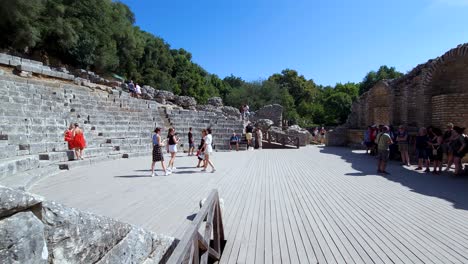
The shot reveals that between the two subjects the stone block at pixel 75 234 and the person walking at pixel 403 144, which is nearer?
the stone block at pixel 75 234

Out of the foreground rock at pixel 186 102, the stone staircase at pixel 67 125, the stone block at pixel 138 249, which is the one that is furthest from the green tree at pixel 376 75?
the stone block at pixel 138 249

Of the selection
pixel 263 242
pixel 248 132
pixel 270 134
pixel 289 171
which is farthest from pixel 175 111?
pixel 263 242

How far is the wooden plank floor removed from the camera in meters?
4.07

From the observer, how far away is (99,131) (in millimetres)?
15422

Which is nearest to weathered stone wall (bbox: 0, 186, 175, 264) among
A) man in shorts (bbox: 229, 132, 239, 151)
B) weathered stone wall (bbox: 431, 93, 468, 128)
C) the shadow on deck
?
the shadow on deck

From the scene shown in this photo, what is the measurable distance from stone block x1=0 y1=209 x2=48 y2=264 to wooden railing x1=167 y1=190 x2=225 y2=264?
0.70 meters

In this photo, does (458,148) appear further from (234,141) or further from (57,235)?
(234,141)

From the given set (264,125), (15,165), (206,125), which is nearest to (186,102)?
(206,125)

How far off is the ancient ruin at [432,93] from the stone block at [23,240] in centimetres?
1449

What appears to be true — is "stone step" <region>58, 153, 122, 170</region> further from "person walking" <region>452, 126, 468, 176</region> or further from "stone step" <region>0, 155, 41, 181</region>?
"person walking" <region>452, 126, 468, 176</region>

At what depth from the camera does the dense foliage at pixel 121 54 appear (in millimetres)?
27828

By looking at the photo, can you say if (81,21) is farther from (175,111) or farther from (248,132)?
(248,132)

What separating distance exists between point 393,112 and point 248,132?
874 cm

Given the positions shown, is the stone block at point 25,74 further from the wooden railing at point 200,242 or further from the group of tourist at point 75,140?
the wooden railing at point 200,242
